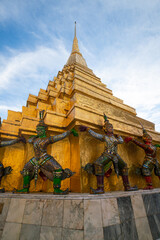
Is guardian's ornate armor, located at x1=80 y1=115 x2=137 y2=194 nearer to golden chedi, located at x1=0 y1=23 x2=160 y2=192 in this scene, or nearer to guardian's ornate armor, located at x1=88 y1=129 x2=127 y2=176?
guardian's ornate armor, located at x1=88 y1=129 x2=127 y2=176

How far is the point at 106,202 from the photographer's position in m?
2.08

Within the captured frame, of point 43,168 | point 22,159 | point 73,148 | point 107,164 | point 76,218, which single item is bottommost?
point 76,218

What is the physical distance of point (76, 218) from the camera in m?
1.90

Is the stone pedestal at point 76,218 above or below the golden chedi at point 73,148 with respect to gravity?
below

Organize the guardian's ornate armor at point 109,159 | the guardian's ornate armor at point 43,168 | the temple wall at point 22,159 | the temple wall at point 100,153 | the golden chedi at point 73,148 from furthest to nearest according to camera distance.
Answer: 1. the temple wall at point 22,159
2. the golden chedi at point 73,148
3. the temple wall at point 100,153
4. the guardian's ornate armor at point 109,159
5. the guardian's ornate armor at point 43,168

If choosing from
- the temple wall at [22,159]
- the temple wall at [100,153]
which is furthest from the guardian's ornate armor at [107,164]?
the temple wall at [22,159]

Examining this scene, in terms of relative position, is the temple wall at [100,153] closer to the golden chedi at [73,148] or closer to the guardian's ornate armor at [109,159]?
the golden chedi at [73,148]

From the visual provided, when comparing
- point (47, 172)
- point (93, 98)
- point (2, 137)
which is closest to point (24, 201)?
point (47, 172)

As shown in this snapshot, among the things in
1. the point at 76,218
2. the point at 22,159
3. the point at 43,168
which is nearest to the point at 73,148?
the point at 43,168

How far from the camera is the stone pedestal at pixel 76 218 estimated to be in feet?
6.09

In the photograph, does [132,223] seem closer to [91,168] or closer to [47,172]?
[91,168]

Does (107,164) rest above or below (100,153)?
below

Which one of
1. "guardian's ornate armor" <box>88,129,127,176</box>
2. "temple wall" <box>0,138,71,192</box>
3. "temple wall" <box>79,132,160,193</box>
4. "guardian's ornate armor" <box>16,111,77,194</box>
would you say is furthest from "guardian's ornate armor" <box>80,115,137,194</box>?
"temple wall" <box>0,138,71,192</box>

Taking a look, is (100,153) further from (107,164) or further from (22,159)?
(22,159)
